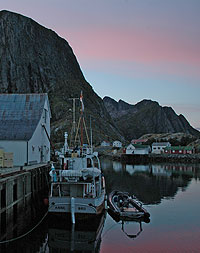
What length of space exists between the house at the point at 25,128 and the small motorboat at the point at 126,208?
36.5ft

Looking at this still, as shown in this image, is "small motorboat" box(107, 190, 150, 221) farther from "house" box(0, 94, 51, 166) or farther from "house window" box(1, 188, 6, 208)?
"house" box(0, 94, 51, 166)

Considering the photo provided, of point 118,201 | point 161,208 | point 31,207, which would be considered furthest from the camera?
point 161,208

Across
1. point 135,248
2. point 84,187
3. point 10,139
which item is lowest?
point 135,248

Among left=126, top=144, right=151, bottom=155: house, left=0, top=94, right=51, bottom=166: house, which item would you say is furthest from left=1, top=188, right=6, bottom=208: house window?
left=126, top=144, right=151, bottom=155: house

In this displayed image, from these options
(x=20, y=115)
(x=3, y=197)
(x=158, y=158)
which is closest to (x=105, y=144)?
(x=158, y=158)

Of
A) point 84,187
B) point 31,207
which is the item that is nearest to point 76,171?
point 84,187

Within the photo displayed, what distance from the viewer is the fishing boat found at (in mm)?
25031

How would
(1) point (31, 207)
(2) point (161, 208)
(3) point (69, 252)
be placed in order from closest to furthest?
(3) point (69, 252), (1) point (31, 207), (2) point (161, 208)

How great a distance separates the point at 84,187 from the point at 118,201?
6947mm

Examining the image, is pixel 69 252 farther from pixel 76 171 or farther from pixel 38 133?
pixel 38 133

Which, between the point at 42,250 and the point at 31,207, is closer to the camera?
the point at 42,250

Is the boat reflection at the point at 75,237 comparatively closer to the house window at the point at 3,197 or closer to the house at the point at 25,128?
the house window at the point at 3,197

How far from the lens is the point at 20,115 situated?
40.7m

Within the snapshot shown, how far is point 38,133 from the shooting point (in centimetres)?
3966
